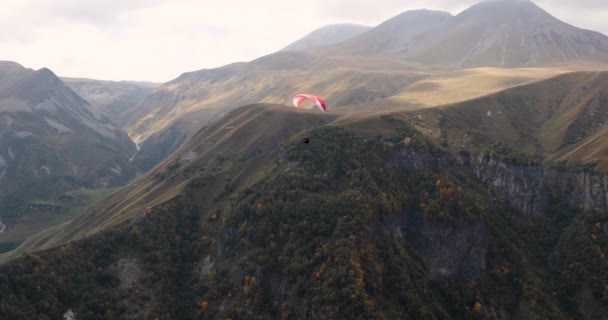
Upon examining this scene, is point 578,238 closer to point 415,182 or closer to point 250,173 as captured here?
point 415,182

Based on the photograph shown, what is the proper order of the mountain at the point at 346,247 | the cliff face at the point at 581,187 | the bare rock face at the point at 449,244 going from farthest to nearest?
the cliff face at the point at 581,187 → the bare rock face at the point at 449,244 → the mountain at the point at 346,247

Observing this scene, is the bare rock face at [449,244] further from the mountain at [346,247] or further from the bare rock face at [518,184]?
the bare rock face at [518,184]

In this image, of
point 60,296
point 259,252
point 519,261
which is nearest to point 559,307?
point 519,261

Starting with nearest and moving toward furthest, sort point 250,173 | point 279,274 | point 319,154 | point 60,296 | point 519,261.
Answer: point 60,296 → point 279,274 → point 519,261 → point 319,154 → point 250,173

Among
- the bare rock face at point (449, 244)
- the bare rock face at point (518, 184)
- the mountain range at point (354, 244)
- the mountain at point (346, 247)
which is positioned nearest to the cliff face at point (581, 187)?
the mountain range at point (354, 244)

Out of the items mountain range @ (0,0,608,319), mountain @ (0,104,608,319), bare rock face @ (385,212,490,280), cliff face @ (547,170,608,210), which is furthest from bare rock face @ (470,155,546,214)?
bare rock face @ (385,212,490,280)

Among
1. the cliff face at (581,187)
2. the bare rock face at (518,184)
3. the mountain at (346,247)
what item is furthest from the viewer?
the bare rock face at (518,184)

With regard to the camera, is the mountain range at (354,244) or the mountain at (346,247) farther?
the mountain range at (354,244)

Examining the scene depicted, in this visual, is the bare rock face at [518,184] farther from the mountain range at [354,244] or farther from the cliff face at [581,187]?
the cliff face at [581,187]
